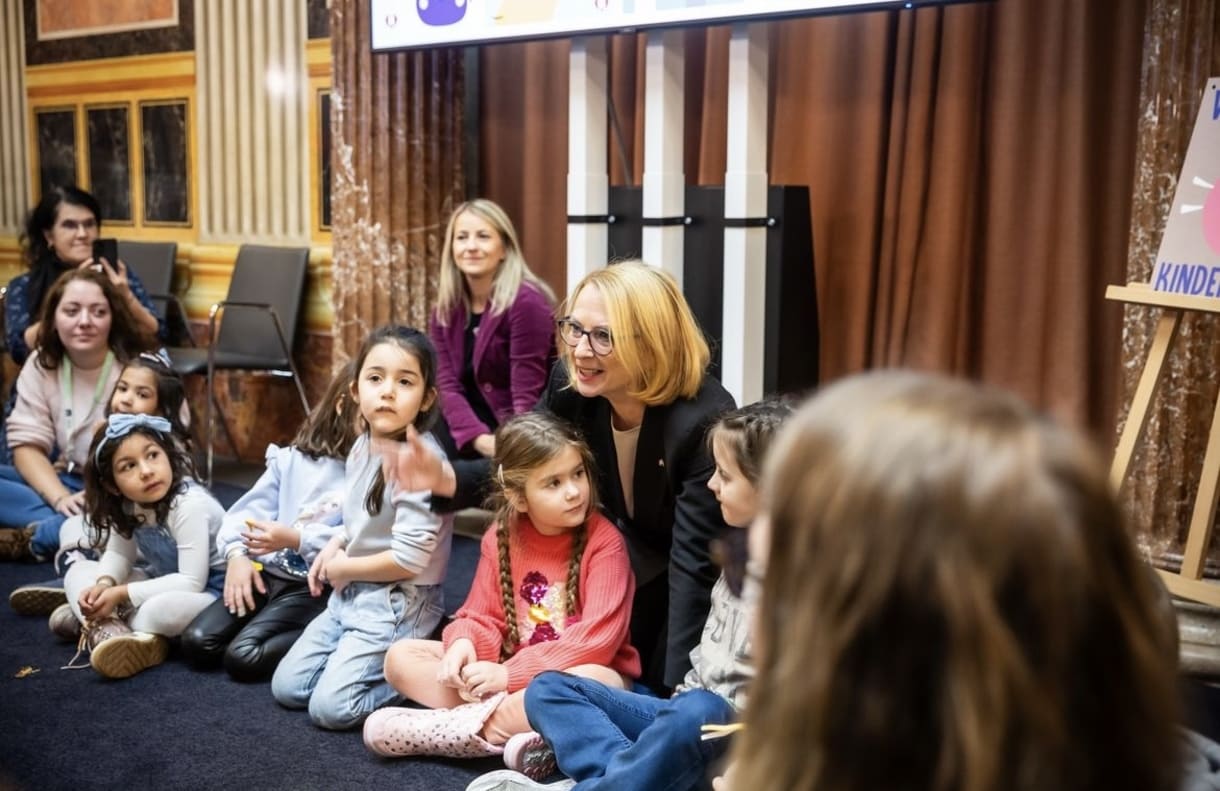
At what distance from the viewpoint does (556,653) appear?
7.59 ft

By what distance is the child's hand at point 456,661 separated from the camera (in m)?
2.34

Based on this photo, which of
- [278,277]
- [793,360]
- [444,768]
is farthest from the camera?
[278,277]

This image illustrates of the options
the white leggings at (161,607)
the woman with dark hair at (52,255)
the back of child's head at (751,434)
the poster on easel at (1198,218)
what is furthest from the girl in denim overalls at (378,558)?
the woman with dark hair at (52,255)

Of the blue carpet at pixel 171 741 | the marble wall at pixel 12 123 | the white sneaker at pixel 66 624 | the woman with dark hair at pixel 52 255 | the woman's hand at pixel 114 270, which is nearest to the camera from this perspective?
the blue carpet at pixel 171 741

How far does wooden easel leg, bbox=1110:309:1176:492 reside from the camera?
2680 mm

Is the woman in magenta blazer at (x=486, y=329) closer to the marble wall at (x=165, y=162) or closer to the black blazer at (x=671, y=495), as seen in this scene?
the black blazer at (x=671, y=495)

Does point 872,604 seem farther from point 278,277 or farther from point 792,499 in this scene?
point 278,277

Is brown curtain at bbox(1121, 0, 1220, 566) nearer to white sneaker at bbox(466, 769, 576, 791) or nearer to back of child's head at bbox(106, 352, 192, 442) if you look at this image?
white sneaker at bbox(466, 769, 576, 791)

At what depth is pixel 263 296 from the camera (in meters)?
4.77

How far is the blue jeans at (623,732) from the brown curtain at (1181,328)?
144cm

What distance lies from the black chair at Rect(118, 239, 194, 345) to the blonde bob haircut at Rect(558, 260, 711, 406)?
3228 mm

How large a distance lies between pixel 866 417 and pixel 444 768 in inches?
69.8

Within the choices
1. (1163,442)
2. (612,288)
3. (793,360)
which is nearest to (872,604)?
(612,288)

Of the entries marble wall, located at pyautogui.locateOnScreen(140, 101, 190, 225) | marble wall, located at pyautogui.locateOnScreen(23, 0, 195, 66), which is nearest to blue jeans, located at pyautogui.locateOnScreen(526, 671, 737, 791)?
marble wall, located at pyautogui.locateOnScreen(140, 101, 190, 225)
